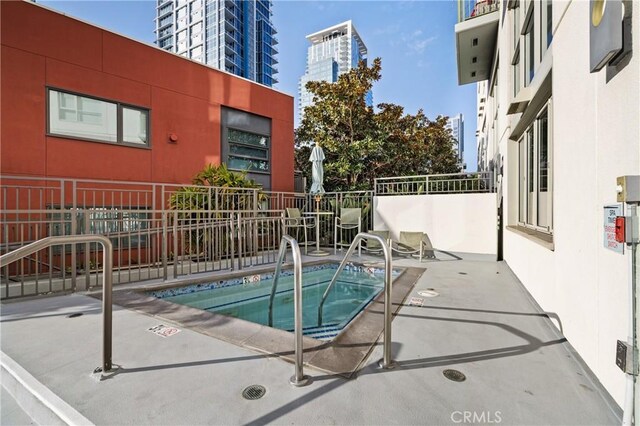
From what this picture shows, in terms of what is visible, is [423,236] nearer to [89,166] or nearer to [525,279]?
[525,279]

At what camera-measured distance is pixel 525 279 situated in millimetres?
4582

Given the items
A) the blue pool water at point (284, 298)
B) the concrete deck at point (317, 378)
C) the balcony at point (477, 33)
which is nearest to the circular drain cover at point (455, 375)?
the concrete deck at point (317, 378)

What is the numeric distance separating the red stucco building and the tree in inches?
156

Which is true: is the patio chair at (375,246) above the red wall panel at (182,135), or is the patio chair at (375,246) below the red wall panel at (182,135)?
below

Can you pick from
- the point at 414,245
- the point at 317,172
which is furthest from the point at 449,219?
the point at 317,172

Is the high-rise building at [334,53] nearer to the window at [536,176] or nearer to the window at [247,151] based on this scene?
the window at [247,151]

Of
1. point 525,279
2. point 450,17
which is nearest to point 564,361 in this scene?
point 525,279

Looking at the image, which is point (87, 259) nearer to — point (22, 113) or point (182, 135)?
point (22, 113)

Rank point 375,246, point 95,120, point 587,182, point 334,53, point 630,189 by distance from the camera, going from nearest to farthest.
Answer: point 630,189, point 587,182, point 95,120, point 375,246, point 334,53

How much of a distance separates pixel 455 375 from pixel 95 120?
28.7 feet

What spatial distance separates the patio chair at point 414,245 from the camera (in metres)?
7.51

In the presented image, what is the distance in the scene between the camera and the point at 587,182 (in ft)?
7.27

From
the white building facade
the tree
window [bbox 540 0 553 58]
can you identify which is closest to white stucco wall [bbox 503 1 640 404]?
the white building facade

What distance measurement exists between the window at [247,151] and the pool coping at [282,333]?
6.54m
